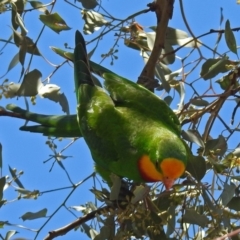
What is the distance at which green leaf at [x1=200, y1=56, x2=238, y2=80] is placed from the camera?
64.4 inches

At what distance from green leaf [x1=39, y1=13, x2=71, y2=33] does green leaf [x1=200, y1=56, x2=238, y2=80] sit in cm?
45

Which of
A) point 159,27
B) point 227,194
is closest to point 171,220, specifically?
point 227,194

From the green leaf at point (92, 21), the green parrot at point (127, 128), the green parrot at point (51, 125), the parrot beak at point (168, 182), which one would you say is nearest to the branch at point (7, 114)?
the green parrot at point (51, 125)

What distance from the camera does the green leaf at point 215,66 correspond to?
1636 mm

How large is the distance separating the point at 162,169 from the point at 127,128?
27 centimetres

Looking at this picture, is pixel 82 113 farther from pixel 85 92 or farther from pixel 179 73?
pixel 179 73

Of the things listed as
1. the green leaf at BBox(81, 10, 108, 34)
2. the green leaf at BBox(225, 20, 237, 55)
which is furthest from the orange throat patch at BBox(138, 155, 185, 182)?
the green leaf at BBox(81, 10, 108, 34)

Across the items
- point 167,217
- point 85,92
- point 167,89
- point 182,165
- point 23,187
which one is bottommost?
point 167,217

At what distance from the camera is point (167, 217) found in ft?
5.03

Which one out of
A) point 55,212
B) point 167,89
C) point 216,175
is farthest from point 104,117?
point 216,175

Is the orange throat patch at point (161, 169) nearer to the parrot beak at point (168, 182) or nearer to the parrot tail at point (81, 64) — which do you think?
the parrot beak at point (168, 182)

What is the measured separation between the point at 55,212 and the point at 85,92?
0.45m

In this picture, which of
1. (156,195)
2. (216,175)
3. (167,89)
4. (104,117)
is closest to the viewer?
(216,175)

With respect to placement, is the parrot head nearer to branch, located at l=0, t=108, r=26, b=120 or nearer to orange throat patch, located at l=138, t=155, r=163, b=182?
orange throat patch, located at l=138, t=155, r=163, b=182
